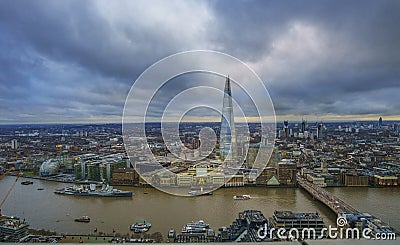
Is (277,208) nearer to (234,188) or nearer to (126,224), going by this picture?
(234,188)

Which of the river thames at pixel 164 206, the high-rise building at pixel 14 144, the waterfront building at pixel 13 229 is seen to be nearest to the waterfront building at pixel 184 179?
the river thames at pixel 164 206

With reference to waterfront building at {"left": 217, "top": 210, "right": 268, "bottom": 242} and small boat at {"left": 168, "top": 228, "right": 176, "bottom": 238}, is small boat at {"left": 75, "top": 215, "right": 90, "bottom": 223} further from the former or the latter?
waterfront building at {"left": 217, "top": 210, "right": 268, "bottom": 242}

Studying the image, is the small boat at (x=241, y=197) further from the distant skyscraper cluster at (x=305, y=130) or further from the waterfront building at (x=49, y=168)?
the distant skyscraper cluster at (x=305, y=130)

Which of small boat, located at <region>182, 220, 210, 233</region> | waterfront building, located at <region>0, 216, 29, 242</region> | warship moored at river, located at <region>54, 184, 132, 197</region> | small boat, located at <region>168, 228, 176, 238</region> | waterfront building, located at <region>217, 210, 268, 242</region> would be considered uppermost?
waterfront building, located at <region>217, 210, 268, 242</region>

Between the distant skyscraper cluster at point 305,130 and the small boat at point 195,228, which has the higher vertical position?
the distant skyscraper cluster at point 305,130

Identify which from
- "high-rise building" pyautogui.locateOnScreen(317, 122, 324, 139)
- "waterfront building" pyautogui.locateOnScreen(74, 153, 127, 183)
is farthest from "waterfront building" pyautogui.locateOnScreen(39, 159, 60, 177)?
"high-rise building" pyautogui.locateOnScreen(317, 122, 324, 139)
